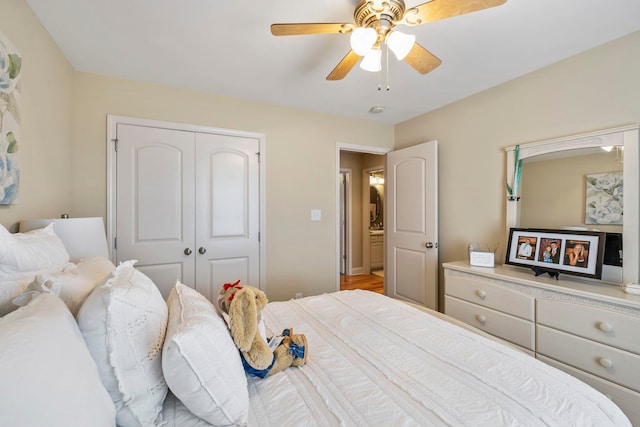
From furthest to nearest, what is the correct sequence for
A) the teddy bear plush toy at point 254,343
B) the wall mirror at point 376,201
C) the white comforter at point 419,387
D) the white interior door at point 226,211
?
the wall mirror at point 376,201 < the white interior door at point 226,211 < the teddy bear plush toy at point 254,343 < the white comforter at point 419,387

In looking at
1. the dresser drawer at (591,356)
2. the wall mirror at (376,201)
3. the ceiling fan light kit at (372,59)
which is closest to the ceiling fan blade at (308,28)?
the ceiling fan light kit at (372,59)

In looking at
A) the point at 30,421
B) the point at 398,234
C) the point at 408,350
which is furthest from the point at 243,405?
the point at 398,234

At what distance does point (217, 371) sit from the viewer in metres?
0.81

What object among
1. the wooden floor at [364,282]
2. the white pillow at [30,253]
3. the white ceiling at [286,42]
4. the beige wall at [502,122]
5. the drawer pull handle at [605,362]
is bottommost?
the wooden floor at [364,282]

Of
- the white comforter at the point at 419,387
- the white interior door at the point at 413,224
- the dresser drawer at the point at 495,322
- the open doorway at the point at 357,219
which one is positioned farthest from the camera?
the open doorway at the point at 357,219

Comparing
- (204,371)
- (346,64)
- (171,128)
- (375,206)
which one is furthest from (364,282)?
(204,371)

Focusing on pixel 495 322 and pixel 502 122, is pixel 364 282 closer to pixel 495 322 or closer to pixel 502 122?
pixel 495 322

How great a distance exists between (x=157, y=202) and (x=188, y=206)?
0.82 ft

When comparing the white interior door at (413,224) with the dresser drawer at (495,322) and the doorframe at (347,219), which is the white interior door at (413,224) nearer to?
the dresser drawer at (495,322)

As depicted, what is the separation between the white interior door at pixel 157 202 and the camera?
232 centimetres

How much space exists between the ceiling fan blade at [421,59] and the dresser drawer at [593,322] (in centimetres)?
169

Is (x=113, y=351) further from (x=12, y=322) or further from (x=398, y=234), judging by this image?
(x=398, y=234)

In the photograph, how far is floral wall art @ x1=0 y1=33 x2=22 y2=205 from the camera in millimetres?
1208

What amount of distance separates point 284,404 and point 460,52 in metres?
2.34
